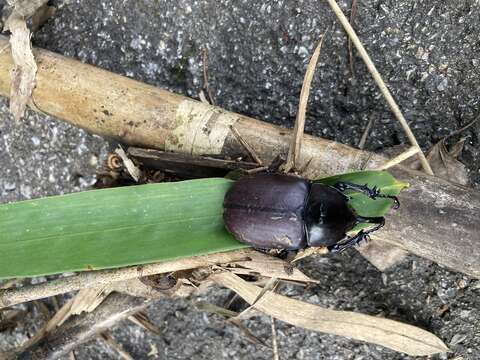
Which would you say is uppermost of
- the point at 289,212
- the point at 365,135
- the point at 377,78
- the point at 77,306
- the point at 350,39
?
the point at 350,39

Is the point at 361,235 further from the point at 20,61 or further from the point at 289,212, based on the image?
the point at 20,61

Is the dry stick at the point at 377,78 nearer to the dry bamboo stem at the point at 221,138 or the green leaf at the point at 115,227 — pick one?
the dry bamboo stem at the point at 221,138

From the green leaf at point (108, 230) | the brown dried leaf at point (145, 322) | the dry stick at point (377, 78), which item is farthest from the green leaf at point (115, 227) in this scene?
the brown dried leaf at point (145, 322)

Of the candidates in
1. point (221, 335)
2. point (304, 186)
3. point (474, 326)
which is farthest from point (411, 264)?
point (221, 335)

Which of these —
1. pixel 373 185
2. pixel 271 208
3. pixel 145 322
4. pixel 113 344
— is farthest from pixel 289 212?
pixel 113 344

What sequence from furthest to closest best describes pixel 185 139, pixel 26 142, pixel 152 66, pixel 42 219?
pixel 26 142, pixel 152 66, pixel 185 139, pixel 42 219

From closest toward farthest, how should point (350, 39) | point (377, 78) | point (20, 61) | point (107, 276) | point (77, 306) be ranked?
point (107, 276) → point (377, 78) → point (20, 61) → point (350, 39) → point (77, 306)

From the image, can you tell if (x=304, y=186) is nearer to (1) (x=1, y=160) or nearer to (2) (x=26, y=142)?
(2) (x=26, y=142)
